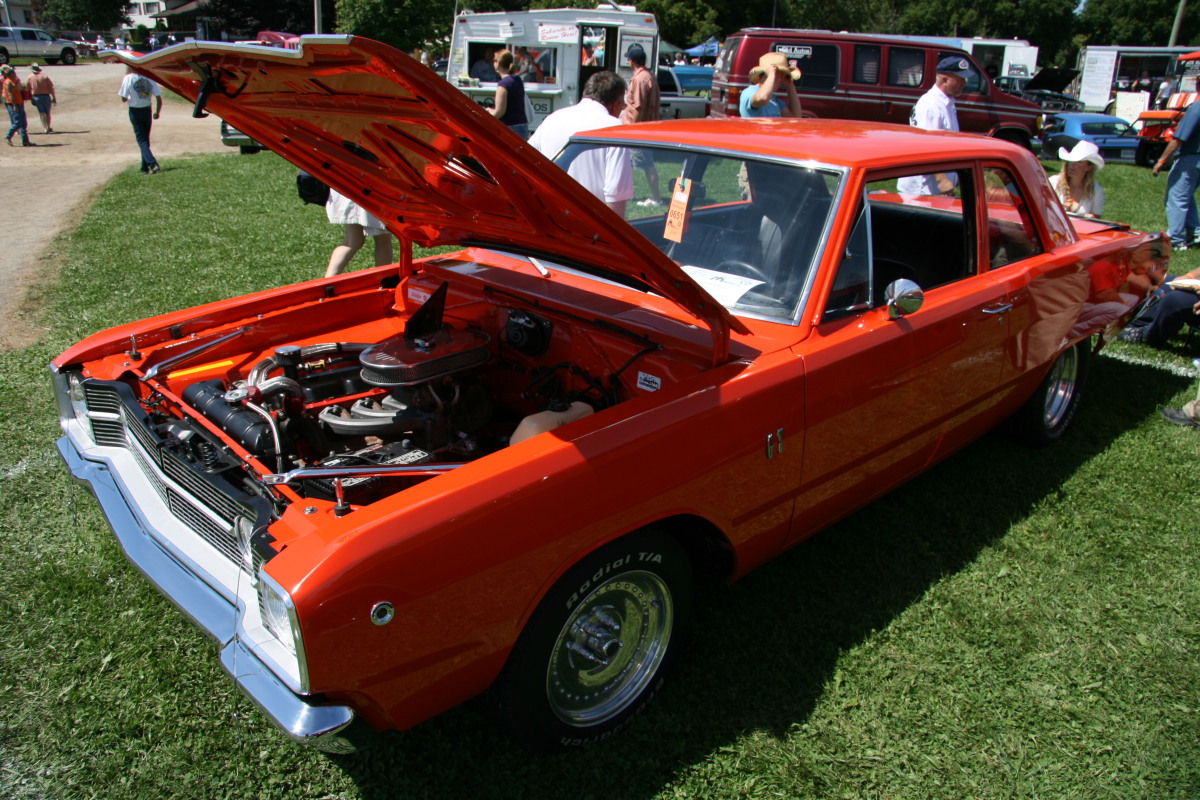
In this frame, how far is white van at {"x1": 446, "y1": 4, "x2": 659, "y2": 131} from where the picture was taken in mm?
14734

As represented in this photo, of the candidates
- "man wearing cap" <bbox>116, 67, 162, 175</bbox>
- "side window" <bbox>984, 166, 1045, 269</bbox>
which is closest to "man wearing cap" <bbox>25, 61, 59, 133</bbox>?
"man wearing cap" <bbox>116, 67, 162, 175</bbox>

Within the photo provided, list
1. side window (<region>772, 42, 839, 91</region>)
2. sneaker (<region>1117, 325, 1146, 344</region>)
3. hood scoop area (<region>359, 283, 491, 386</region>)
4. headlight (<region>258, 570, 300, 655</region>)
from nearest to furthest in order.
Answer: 1. headlight (<region>258, 570, 300, 655</region>)
2. hood scoop area (<region>359, 283, 491, 386</region>)
3. sneaker (<region>1117, 325, 1146, 344</region>)
4. side window (<region>772, 42, 839, 91</region>)

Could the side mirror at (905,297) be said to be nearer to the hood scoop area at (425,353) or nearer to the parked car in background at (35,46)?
the hood scoop area at (425,353)

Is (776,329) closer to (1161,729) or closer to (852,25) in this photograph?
(1161,729)

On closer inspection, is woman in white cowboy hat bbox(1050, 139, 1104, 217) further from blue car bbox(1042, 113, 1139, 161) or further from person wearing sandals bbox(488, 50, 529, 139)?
blue car bbox(1042, 113, 1139, 161)

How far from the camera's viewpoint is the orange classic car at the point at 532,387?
188cm

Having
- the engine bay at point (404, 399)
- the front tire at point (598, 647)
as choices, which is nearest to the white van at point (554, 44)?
the engine bay at point (404, 399)

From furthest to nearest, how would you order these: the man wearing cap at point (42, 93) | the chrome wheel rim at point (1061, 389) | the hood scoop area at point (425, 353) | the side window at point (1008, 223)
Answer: the man wearing cap at point (42, 93)
the chrome wheel rim at point (1061, 389)
the side window at point (1008, 223)
the hood scoop area at point (425, 353)

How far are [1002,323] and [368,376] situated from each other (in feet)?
8.44

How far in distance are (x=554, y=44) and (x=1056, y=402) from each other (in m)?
13.0

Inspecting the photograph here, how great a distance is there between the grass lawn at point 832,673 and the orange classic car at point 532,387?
0.31 meters

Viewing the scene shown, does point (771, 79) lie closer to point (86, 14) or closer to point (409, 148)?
point (409, 148)

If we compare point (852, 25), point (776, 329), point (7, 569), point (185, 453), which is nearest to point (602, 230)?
point (776, 329)

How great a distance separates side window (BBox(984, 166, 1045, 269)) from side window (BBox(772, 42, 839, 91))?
10694mm
